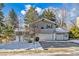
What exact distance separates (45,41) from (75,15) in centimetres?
42

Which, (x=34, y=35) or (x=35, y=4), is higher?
(x=35, y=4)

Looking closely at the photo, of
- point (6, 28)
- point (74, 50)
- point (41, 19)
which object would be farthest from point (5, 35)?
point (74, 50)

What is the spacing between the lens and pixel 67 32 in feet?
15.3

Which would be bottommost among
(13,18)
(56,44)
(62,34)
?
(56,44)

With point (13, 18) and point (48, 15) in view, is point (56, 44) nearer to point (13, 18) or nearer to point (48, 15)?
point (48, 15)

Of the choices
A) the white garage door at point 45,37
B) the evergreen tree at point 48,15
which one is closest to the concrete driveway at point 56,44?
the white garage door at point 45,37

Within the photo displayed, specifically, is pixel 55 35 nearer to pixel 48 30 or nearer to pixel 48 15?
pixel 48 30

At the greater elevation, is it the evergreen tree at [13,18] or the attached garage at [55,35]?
the evergreen tree at [13,18]

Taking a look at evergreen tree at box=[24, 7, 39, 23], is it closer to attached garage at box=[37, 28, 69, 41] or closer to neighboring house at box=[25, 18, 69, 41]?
neighboring house at box=[25, 18, 69, 41]

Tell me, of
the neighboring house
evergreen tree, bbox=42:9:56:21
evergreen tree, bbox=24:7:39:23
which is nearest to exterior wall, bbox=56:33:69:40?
the neighboring house

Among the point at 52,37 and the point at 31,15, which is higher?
the point at 31,15

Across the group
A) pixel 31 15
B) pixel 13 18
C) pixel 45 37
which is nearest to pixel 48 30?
pixel 45 37

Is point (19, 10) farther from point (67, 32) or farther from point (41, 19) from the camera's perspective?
point (67, 32)

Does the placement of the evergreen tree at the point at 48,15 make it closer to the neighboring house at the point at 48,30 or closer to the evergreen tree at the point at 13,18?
the neighboring house at the point at 48,30
